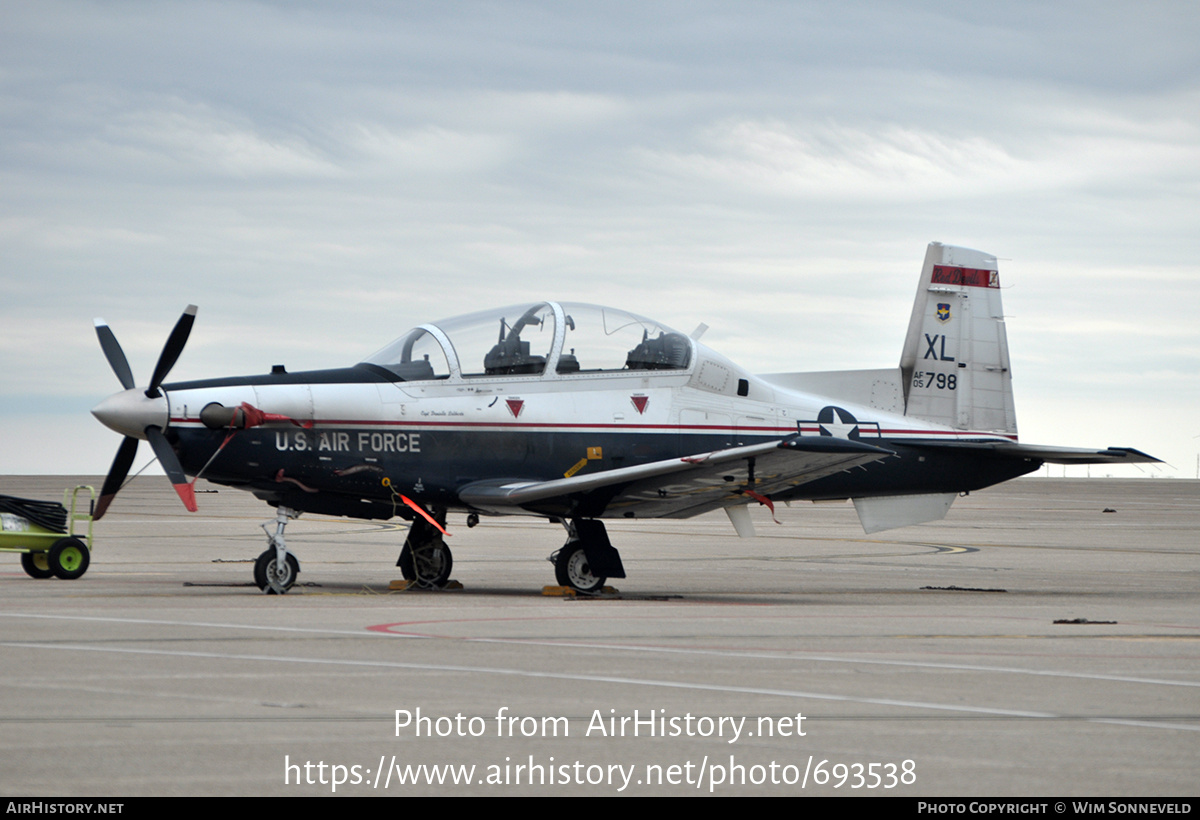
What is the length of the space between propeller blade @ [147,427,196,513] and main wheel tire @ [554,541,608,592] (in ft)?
13.6

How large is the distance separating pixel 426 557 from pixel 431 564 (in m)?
0.12

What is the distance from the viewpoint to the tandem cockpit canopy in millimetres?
15227

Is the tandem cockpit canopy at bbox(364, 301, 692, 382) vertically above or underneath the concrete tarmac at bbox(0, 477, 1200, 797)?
above

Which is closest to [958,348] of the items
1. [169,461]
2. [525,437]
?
[525,437]

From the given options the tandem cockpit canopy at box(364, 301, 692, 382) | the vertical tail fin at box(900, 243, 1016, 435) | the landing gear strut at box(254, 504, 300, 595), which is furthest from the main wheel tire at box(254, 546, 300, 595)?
the vertical tail fin at box(900, 243, 1016, 435)

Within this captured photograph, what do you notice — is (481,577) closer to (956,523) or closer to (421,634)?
(421,634)

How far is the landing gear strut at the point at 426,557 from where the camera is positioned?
1606 cm

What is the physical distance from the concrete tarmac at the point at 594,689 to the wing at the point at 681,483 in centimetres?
113

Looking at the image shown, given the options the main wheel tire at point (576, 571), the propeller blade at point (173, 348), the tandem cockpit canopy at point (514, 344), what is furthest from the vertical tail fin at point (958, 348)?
the propeller blade at point (173, 348)

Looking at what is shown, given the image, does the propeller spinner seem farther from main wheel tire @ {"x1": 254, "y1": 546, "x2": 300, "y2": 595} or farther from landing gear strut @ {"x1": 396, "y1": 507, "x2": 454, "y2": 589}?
landing gear strut @ {"x1": 396, "y1": 507, "x2": 454, "y2": 589}

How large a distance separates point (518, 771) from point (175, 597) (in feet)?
30.5

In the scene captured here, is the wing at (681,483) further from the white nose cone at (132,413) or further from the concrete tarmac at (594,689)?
the white nose cone at (132,413)

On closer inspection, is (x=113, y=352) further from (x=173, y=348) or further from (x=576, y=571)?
(x=576, y=571)

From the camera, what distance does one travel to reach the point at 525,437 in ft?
50.2
